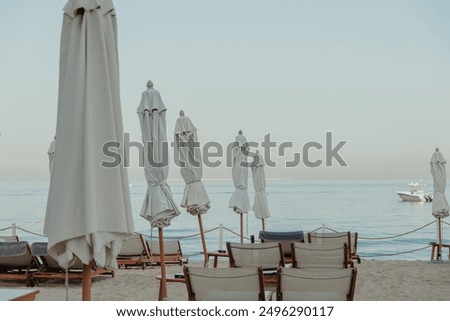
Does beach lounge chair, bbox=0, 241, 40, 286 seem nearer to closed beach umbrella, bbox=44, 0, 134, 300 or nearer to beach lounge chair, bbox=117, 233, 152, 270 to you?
beach lounge chair, bbox=117, 233, 152, 270

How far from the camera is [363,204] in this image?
1703 inches

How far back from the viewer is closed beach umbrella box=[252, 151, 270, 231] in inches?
422

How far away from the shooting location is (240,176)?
10.1 m

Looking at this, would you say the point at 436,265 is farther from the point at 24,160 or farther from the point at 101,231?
the point at 24,160

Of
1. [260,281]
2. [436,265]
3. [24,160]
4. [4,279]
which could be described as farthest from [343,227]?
[260,281]

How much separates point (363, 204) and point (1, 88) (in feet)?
103

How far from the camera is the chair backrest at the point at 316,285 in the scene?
3.98 metres

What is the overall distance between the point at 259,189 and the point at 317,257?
4.96 m

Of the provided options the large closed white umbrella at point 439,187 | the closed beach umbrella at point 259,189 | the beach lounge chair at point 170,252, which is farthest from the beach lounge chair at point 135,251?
the large closed white umbrella at point 439,187

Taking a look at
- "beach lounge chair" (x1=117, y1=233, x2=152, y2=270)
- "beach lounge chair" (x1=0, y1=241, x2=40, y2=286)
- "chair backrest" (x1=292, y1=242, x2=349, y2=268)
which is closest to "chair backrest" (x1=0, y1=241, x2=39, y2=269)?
"beach lounge chair" (x1=0, y1=241, x2=40, y2=286)

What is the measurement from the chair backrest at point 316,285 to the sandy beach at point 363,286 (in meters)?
2.54

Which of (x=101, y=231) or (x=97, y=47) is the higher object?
(x=97, y=47)

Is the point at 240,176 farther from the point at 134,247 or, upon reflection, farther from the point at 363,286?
the point at 363,286

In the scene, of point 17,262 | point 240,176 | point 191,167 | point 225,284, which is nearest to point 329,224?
point 240,176
